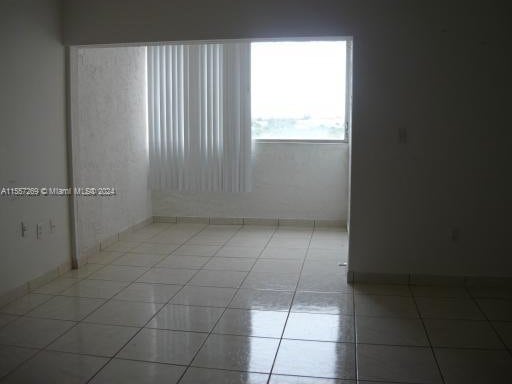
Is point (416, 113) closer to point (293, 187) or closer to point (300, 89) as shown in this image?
point (300, 89)

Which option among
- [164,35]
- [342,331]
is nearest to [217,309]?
[342,331]

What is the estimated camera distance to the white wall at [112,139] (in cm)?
450

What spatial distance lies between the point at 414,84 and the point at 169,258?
2467mm

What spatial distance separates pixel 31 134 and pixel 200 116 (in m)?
2.44

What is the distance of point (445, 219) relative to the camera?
12.2 ft

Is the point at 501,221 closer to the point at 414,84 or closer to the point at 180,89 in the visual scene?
the point at 414,84

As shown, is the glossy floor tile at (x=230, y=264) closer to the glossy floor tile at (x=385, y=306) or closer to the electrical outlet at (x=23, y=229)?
the glossy floor tile at (x=385, y=306)

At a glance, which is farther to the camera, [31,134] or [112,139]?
[112,139]

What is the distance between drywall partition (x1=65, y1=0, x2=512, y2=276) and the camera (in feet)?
11.7

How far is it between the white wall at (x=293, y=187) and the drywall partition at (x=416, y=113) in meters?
2.08

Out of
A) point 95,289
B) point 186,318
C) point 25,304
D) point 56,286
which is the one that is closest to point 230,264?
point 95,289

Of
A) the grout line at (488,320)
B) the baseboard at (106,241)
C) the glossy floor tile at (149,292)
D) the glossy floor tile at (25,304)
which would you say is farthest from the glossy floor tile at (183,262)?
the grout line at (488,320)

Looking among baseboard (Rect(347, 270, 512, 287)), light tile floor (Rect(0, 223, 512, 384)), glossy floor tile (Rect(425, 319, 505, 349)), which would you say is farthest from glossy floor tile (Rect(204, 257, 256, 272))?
glossy floor tile (Rect(425, 319, 505, 349))

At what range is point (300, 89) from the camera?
5.83 meters
